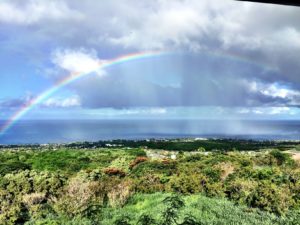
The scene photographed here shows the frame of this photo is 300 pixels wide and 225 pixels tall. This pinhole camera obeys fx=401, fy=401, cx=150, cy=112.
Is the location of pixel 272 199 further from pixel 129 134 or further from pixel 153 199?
pixel 129 134

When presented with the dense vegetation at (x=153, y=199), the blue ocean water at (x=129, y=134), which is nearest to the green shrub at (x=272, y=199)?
the dense vegetation at (x=153, y=199)

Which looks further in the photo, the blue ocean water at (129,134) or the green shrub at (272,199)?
the blue ocean water at (129,134)

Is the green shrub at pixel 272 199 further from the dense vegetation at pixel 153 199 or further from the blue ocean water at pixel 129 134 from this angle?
the blue ocean water at pixel 129 134

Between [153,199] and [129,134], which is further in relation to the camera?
[129,134]

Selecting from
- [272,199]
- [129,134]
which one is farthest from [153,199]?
[129,134]

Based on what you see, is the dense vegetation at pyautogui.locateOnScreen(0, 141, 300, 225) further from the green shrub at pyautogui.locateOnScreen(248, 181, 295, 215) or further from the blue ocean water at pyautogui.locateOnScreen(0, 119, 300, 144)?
the blue ocean water at pyautogui.locateOnScreen(0, 119, 300, 144)

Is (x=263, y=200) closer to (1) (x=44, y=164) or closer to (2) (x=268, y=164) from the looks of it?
(2) (x=268, y=164)

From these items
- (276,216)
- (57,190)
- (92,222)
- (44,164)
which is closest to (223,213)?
(276,216)

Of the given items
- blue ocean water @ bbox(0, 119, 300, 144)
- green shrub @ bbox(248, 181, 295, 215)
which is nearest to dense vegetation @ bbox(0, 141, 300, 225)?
green shrub @ bbox(248, 181, 295, 215)

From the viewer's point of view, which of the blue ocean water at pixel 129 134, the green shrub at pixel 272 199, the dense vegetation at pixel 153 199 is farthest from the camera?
the blue ocean water at pixel 129 134

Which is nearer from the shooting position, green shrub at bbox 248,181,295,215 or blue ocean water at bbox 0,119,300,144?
green shrub at bbox 248,181,295,215

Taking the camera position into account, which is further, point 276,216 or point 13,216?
point 276,216
